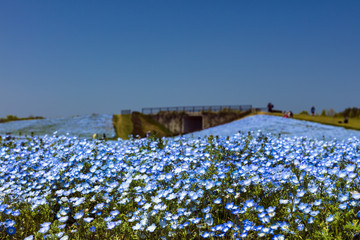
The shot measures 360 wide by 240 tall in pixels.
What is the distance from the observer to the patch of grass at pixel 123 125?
28931mm

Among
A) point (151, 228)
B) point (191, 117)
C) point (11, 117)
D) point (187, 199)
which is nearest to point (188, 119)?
point (191, 117)

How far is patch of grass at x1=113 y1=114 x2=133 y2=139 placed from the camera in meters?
28.9

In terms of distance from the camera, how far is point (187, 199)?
14.5ft

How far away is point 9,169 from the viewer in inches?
256

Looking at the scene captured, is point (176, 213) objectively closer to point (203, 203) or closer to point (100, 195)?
point (203, 203)

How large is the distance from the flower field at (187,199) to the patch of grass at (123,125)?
21252mm

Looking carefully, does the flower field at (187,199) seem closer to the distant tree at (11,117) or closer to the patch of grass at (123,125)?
the patch of grass at (123,125)

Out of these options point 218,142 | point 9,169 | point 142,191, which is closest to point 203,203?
point 142,191

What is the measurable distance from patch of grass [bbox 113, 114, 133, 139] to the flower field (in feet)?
69.7

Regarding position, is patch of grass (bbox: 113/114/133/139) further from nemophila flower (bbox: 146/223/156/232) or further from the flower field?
nemophila flower (bbox: 146/223/156/232)

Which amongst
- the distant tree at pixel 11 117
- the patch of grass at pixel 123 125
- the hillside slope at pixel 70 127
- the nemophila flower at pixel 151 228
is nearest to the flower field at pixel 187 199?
the nemophila flower at pixel 151 228

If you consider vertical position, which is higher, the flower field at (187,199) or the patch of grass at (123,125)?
the flower field at (187,199)

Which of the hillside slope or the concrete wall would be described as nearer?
the hillside slope

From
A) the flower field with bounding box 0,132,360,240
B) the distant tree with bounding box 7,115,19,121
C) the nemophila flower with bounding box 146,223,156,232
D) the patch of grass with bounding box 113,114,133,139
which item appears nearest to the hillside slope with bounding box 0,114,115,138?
the patch of grass with bounding box 113,114,133,139
